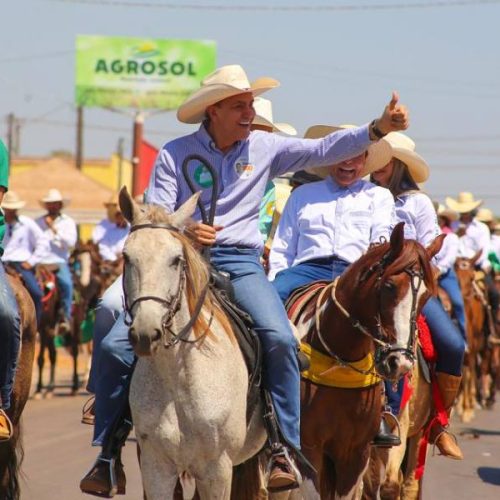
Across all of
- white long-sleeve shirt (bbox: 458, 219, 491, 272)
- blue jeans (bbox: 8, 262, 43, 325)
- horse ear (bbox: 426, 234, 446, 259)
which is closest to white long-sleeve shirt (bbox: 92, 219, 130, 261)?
blue jeans (bbox: 8, 262, 43, 325)

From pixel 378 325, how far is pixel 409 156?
115 inches

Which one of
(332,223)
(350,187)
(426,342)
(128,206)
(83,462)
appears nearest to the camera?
(128,206)

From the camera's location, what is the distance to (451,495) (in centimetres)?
1305

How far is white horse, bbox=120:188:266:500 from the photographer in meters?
7.43

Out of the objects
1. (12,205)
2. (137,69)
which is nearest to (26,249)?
(12,205)

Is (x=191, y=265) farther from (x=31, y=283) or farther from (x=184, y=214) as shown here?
(x=31, y=283)

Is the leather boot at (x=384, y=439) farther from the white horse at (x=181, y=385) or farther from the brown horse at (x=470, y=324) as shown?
the brown horse at (x=470, y=324)

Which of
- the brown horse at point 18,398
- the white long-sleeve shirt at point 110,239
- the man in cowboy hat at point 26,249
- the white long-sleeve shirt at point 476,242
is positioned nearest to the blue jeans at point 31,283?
the man in cowboy hat at point 26,249

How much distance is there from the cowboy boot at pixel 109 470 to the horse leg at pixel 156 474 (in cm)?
51

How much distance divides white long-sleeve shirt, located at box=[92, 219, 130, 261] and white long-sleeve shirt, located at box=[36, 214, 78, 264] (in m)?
1.84

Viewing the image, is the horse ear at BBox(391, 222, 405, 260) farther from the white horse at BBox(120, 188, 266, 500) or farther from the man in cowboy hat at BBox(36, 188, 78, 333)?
the man in cowboy hat at BBox(36, 188, 78, 333)

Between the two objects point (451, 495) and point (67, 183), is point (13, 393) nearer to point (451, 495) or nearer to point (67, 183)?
point (451, 495)

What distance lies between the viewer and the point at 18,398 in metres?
10.4

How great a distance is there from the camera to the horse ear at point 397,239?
9.00m
